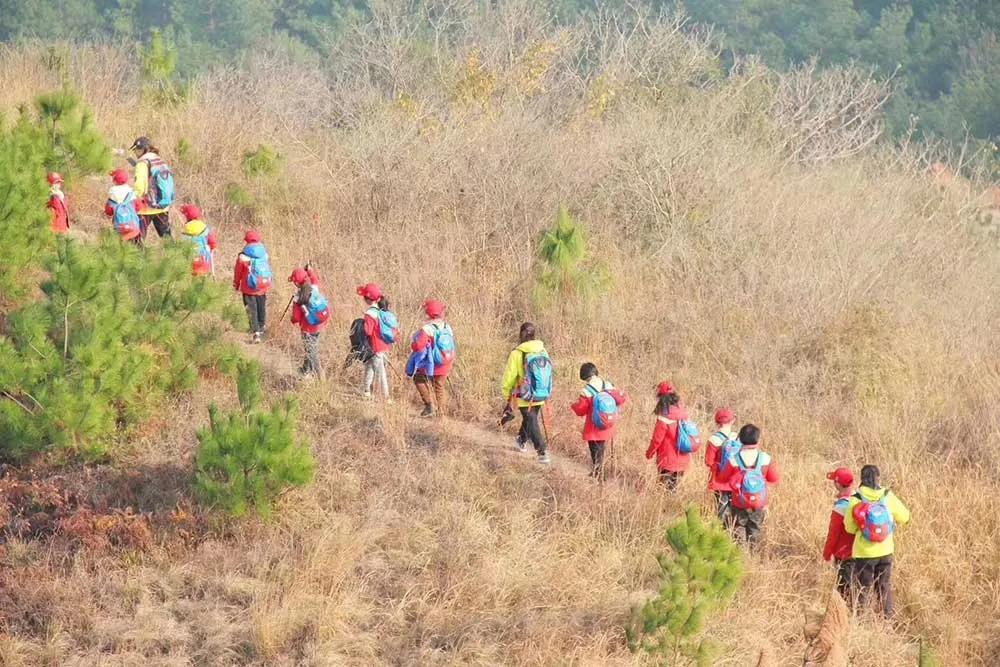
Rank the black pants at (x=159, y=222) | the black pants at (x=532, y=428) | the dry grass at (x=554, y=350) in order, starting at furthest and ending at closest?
the black pants at (x=159, y=222) < the black pants at (x=532, y=428) < the dry grass at (x=554, y=350)

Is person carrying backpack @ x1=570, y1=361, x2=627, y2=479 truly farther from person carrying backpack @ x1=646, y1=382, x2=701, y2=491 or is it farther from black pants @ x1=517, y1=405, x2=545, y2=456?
black pants @ x1=517, y1=405, x2=545, y2=456

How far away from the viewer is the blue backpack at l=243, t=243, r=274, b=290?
1087 cm

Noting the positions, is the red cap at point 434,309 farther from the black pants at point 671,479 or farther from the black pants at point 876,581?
the black pants at point 876,581

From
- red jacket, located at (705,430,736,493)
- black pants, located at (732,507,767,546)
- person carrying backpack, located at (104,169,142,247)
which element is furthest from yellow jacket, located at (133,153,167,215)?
black pants, located at (732,507,767,546)

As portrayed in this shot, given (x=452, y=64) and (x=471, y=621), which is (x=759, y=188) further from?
(x=471, y=621)

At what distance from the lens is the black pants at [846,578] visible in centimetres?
825

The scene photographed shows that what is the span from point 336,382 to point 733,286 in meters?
4.75

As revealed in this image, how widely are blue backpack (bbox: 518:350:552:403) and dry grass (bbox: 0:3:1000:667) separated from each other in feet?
2.16

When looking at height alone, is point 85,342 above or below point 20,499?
above

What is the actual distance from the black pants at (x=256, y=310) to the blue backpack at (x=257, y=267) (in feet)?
0.68

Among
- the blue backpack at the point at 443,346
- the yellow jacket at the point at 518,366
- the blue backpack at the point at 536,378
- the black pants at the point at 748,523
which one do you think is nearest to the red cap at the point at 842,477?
the black pants at the point at 748,523

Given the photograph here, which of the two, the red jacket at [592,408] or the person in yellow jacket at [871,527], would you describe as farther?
the red jacket at [592,408]

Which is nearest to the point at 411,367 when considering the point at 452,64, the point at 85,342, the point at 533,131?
the point at 85,342

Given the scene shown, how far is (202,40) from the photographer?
47.1 meters
